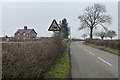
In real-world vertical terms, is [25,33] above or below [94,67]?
above

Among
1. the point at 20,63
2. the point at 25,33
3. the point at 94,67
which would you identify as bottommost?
the point at 94,67

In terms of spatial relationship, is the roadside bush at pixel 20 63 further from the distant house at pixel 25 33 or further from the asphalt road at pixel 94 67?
the asphalt road at pixel 94 67

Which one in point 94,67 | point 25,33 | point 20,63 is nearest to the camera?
point 20,63

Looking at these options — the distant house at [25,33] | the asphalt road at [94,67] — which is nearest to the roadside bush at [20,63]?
the distant house at [25,33]

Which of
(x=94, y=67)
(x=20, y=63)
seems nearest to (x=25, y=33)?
(x=20, y=63)

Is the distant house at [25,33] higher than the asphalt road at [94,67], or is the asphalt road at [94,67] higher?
the distant house at [25,33]

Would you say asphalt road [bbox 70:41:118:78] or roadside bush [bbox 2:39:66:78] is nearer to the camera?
roadside bush [bbox 2:39:66:78]

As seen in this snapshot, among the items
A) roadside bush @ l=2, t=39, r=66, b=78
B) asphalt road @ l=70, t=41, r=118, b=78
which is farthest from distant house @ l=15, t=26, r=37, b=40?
asphalt road @ l=70, t=41, r=118, b=78

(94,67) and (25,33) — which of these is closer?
(25,33)

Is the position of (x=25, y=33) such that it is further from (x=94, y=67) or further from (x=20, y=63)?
(x=94, y=67)

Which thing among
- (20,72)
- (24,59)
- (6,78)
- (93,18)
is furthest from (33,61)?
(93,18)

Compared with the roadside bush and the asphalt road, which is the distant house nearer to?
the roadside bush

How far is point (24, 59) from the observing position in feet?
12.2

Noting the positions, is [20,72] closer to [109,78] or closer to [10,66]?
[10,66]
